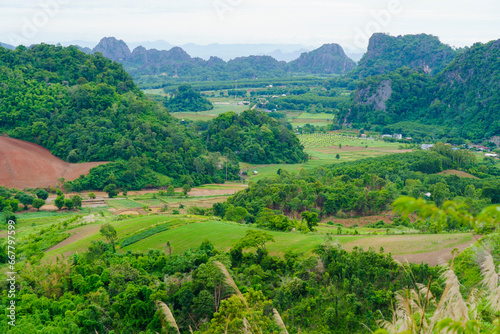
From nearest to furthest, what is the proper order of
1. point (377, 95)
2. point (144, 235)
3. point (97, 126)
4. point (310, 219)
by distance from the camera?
point (310, 219) < point (144, 235) < point (97, 126) < point (377, 95)

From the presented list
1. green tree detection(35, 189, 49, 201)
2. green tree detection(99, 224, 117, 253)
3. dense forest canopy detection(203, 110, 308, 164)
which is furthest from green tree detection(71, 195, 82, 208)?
dense forest canopy detection(203, 110, 308, 164)

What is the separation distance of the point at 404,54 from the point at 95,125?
481 feet

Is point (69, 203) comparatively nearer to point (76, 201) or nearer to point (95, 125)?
point (76, 201)

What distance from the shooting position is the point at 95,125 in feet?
194

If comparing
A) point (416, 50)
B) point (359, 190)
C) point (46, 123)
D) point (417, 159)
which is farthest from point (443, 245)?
point (416, 50)

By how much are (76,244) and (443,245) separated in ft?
74.9

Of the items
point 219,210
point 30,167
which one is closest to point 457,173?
point 219,210

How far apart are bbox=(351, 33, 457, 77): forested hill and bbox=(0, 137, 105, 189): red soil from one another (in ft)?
446

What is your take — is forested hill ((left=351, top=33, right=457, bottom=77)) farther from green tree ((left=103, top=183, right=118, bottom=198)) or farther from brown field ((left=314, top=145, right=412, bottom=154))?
green tree ((left=103, top=183, right=118, bottom=198))

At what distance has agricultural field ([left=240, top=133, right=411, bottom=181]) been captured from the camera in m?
65.1

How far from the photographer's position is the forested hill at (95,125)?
180 ft

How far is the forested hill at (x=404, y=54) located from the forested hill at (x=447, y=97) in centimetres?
5193

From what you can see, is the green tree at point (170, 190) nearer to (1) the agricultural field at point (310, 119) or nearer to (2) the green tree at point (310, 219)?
(2) the green tree at point (310, 219)

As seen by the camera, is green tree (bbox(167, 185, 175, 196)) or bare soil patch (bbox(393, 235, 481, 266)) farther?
green tree (bbox(167, 185, 175, 196))
